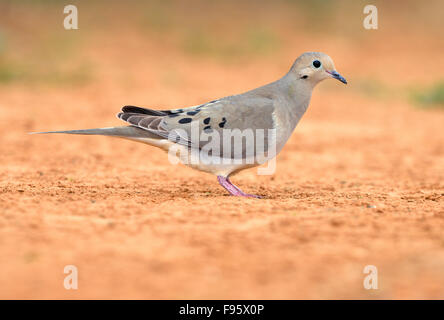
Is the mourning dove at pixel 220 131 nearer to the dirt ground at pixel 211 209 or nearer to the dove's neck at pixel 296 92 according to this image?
the dove's neck at pixel 296 92

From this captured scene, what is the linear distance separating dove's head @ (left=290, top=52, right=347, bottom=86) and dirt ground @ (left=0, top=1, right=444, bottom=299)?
3.51 ft

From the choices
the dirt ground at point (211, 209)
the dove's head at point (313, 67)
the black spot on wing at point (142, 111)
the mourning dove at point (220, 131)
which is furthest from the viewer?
the dove's head at point (313, 67)

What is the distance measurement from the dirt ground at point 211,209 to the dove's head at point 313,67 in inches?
42.2

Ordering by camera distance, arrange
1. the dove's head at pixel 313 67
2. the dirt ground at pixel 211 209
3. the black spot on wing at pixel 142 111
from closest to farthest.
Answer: the dirt ground at pixel 211 209 → the black spot on wing at pixel 142 111 → the dove's head at pixel 313 67

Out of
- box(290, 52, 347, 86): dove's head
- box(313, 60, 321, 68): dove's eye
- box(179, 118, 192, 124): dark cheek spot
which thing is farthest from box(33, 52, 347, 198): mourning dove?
box(313, 60, 321, 68): dove's eye

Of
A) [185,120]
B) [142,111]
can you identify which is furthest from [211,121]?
[142,111]

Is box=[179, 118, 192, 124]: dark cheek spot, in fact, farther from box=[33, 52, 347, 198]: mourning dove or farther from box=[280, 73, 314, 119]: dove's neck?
box=[280, 73, 314, 119]: dove's neck

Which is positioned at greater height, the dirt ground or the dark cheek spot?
the dark cheek spot

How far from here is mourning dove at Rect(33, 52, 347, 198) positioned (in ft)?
17.2

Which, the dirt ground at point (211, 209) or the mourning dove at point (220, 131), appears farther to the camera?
the mourning dove at point (220, 131)

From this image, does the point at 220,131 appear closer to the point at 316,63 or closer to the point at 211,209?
the point at 211,209

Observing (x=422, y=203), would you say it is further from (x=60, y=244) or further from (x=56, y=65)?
(x=56, y=65)

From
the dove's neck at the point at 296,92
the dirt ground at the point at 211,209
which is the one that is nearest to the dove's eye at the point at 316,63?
the dove's neck at the point at 296,92

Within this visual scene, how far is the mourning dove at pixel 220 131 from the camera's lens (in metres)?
5.23
